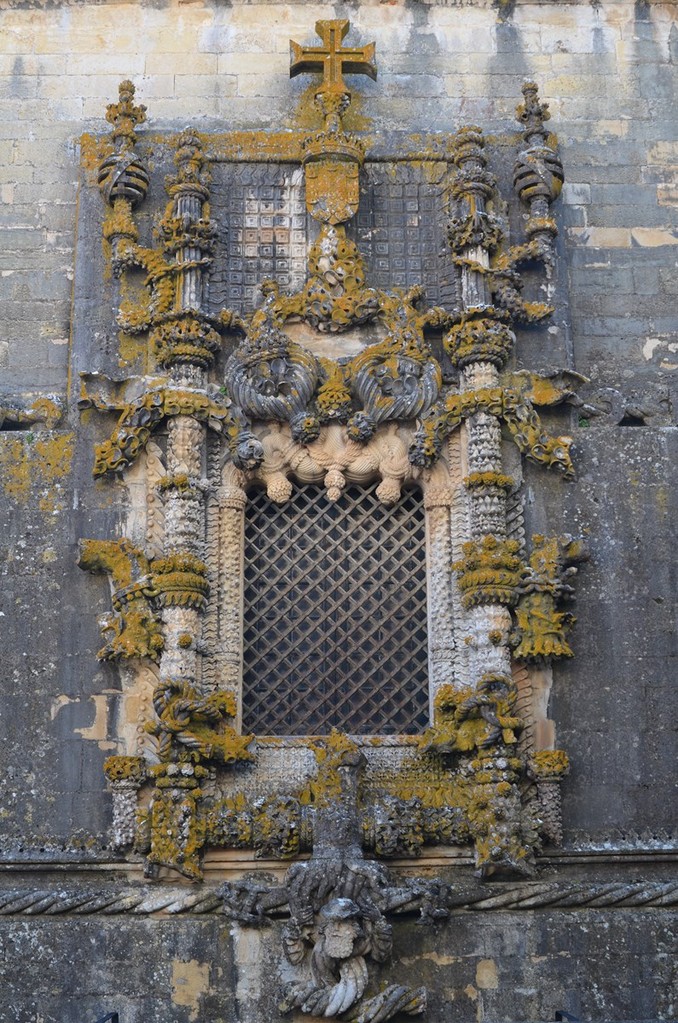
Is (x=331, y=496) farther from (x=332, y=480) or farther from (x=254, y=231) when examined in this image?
(x=254, y=231)

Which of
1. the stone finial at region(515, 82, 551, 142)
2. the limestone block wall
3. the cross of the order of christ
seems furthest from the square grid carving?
the stone finial at region(515, 82, 551, 142)

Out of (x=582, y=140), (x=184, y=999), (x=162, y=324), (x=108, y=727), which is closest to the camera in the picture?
(x=184, y=999)

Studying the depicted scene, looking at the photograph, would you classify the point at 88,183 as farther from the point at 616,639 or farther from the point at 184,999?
the point at 184,999

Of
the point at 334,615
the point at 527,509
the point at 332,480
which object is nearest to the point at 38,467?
the point at 332,480

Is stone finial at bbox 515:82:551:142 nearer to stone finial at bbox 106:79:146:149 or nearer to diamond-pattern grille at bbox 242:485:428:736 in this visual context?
stone finial at bbox 106:79:146:149

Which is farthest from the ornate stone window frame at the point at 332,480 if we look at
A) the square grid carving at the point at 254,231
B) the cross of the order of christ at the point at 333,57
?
the square grid carving at the point at 254,231

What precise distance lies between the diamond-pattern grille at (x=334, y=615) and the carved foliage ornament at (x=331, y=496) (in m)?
0.23

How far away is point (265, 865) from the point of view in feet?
36.8

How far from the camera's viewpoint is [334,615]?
1208 cm

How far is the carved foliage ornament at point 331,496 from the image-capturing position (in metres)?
11.0

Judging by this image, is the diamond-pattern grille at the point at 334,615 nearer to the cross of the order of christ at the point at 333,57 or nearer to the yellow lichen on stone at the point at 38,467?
the yellow lichen on stone at the point at 38,467

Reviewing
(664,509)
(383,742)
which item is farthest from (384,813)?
(664,509)

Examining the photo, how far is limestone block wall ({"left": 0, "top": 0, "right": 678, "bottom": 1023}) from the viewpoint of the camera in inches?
430

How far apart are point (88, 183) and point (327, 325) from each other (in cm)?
239
